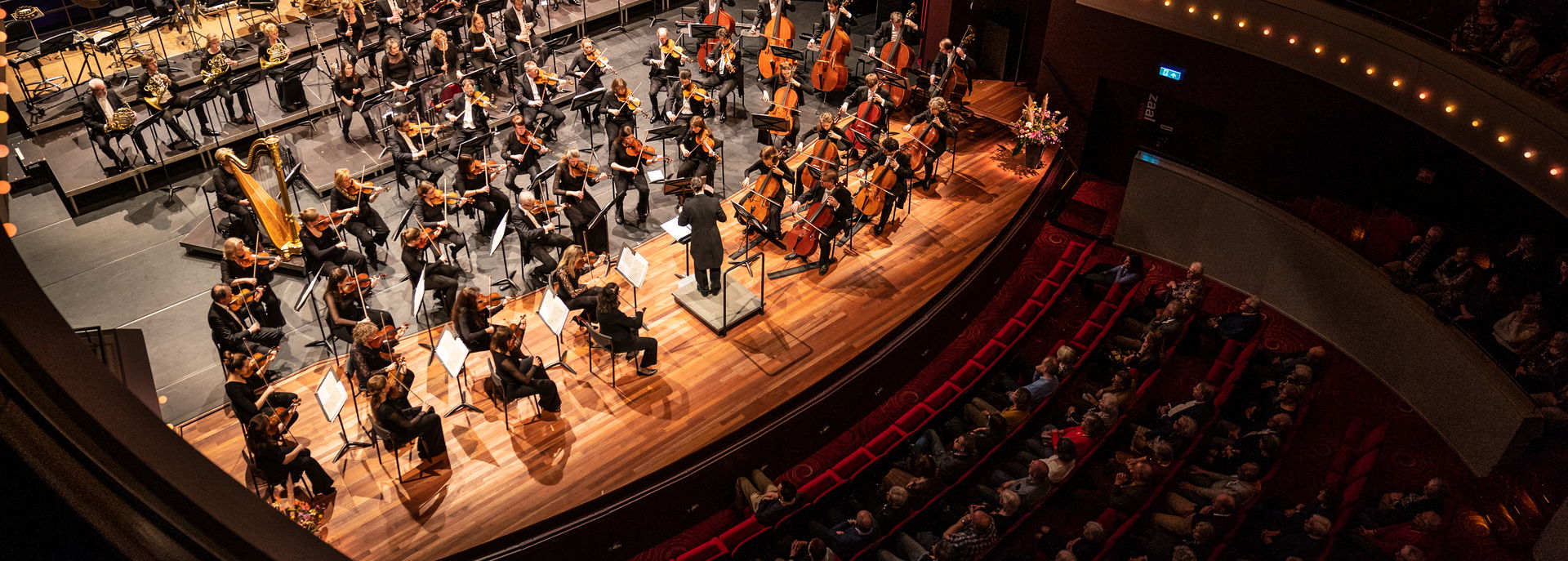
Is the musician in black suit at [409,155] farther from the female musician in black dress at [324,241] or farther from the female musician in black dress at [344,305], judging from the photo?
the female musician in black dress at [344,305]

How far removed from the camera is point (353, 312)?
778 centimetres

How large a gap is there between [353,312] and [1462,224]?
1012cm

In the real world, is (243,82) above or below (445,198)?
above

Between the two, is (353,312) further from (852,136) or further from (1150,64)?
(1150,64)

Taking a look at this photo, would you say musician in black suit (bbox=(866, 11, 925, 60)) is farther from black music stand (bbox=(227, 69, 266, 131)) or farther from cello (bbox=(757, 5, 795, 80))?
black music stand (bbox=(227, 69, 266, 131))

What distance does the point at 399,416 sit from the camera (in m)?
6.71

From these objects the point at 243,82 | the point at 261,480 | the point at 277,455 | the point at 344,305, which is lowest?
the point at 261,480

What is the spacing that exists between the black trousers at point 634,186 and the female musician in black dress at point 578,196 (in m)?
0.44

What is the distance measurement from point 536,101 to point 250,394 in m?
4.75

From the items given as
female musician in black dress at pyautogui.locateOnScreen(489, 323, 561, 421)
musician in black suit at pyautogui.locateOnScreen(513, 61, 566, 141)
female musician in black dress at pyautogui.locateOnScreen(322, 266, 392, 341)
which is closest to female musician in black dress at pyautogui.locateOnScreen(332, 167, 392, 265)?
female musician in black dress at pyautogui.locateOnScreen(322, 266, 392, 341)

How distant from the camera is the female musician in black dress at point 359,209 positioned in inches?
333

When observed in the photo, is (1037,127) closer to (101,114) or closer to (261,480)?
(261,480)

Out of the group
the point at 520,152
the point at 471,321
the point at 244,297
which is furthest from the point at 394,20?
the point at 471,321

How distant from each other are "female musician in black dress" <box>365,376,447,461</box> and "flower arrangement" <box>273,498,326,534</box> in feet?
2.06
